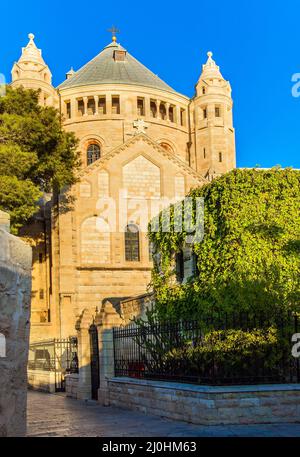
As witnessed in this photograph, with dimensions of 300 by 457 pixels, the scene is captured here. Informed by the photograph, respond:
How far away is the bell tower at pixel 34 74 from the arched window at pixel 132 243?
1681 cm

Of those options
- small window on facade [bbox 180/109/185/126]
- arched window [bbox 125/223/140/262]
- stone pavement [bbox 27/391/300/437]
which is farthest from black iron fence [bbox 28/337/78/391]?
small window on facade [bbox 180/109/185/126]

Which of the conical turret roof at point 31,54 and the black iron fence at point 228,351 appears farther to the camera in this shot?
the conical turret roof at point 31,54

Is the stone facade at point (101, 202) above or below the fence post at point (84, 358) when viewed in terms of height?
above

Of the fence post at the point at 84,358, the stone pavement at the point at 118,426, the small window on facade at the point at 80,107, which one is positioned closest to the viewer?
the stone pavement at the point at 118,426

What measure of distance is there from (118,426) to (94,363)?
247 inches

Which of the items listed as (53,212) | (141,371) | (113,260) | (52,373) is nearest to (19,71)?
(53,212)

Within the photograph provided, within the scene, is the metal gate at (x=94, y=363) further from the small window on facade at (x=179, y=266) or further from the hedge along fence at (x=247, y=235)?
the small window on facade at (x=179, y=266)

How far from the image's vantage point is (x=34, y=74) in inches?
1909

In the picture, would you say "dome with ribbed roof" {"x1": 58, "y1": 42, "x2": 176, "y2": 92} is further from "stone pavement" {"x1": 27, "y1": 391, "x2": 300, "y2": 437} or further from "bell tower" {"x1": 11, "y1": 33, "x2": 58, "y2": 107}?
"stone pavement" {"x1": 27, "y1": 391, "x2": 300, "y2": 437}

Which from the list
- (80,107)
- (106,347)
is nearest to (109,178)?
(80,107)

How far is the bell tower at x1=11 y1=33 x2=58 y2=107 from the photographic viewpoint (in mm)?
47969

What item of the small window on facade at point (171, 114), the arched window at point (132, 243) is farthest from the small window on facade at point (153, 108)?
the arched window at point (132, 243)

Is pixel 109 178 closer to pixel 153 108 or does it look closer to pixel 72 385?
pixel 153 108

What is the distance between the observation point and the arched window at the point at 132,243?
36656 mm
